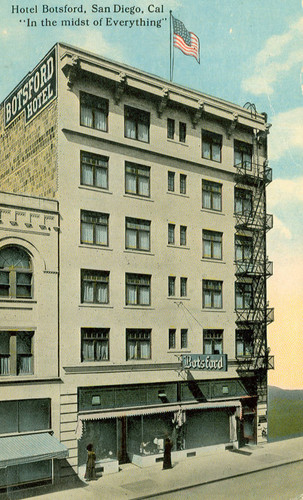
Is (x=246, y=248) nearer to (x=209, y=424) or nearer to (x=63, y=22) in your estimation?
Result: (x=209, y=424)

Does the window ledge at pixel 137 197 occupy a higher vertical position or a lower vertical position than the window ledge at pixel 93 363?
higher

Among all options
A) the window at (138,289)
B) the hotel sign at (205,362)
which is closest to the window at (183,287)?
the window at (138,289)

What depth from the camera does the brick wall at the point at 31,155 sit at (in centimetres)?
2711

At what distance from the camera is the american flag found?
27.9 meters

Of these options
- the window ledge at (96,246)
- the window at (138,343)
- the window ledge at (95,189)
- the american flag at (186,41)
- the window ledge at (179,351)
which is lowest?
the window ledge at (179,351)

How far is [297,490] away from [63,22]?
77.3 ft

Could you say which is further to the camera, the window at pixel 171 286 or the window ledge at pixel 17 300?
the window at pixel 171 286

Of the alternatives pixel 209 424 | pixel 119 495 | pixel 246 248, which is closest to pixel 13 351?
pixel 119 495

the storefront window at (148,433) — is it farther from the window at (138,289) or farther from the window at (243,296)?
the window at (243,296)

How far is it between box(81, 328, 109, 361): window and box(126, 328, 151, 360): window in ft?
4.72

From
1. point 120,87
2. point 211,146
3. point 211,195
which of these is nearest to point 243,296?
point 211,195

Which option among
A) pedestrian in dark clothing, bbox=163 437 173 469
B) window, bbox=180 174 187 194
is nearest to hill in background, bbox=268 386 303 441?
pedestrian in dark clothing, bbox=163 437 173 469

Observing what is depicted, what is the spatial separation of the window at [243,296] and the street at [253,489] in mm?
10901

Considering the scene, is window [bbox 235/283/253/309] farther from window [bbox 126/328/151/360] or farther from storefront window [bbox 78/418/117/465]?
storefront window [bbox 78/418/117/465]
